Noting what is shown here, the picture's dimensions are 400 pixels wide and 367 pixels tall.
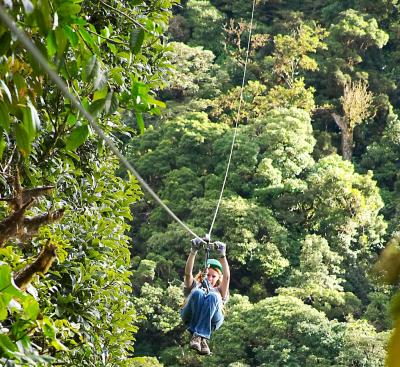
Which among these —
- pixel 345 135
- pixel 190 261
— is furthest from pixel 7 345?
pixel 345 135

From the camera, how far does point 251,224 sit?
47.0ft

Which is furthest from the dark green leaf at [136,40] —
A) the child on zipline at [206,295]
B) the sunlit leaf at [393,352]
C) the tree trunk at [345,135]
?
the tree trunk at [345,135]

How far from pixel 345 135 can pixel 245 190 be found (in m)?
3.64

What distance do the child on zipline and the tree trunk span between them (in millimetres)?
13080

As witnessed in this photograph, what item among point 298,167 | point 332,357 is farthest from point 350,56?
point 332,357

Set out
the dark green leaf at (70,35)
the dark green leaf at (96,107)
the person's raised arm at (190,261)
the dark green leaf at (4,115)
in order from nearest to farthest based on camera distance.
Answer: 1. the dark green leaf at (4,115)
2. the dark green leaf at (70,35)
3. the dark green leaf at (96,107)
4. the person's raised arm at (190,261)

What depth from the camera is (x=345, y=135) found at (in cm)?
1802

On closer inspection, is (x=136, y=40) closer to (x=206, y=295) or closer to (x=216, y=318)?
(x=206, y=295)

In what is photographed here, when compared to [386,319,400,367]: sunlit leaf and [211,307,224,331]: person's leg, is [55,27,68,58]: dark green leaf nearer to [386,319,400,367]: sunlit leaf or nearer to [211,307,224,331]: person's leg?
[386,319,400,367]: sunlit leaf

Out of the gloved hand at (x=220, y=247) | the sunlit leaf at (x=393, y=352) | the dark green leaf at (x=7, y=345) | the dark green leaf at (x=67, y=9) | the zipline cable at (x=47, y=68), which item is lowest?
the sunlit leaf at (x=393, y=352)

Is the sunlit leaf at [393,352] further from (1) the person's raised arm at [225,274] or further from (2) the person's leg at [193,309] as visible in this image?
(2) the person's leg at [193,309]

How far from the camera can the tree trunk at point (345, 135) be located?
1778 cm

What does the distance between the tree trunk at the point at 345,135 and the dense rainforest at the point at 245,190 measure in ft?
0.13

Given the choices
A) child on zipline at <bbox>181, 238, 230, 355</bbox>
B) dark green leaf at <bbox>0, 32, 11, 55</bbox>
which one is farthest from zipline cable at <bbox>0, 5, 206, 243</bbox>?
child on zipline at <bbox>181, 238, 230, 355</bbox>
